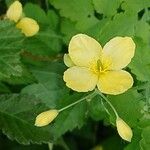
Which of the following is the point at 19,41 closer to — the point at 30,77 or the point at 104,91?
the point at 30,77

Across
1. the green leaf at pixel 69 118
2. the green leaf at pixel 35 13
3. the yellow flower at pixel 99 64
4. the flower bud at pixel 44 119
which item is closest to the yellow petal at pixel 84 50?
the yellow flower at pixel 99 64

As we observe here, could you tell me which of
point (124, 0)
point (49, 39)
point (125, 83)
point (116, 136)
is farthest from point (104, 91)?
point (116, 136)

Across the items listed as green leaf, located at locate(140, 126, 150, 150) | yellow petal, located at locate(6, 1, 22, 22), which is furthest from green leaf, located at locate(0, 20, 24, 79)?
green leaf, located at locate(140, 126, 150, 150)

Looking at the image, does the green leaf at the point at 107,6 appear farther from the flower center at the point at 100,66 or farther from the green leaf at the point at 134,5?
the flower center at the point at 100,66

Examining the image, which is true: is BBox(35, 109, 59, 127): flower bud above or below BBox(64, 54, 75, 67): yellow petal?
below

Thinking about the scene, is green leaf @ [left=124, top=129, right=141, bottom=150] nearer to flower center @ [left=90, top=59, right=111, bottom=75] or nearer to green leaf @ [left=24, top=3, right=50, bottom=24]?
flower center @ [left=90, top=59, right=111, bottom=75]
